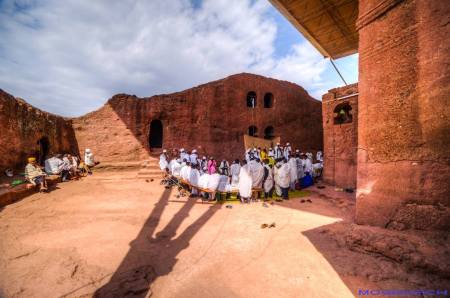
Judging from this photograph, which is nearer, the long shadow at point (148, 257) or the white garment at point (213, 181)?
the long shadow at point (148, 257)

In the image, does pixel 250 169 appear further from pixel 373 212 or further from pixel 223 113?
pixel 223 113

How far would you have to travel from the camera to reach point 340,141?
33.2 ft

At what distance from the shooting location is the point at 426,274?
97.3 inches

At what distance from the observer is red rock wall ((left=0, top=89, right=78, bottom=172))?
33.2 feet

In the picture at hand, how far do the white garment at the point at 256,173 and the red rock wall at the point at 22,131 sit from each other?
11331 mm

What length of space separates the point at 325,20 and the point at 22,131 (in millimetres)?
14795

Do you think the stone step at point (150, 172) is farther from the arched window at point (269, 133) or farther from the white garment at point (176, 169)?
the arched window at point (269, 133)

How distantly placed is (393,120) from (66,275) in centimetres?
557

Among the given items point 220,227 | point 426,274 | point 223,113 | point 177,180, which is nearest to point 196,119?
point 223,113

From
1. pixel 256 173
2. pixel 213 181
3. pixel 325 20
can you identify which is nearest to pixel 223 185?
pixel 213 181

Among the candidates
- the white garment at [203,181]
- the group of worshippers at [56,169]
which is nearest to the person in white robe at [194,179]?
the white garment at [203,181]

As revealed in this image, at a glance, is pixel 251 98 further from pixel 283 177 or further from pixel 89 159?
pixel 89 159

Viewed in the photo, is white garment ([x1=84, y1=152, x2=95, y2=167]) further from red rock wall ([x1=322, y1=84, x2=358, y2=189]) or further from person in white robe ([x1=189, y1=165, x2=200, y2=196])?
red rock wall ([x1=322, y1=84, x2=358, y2=189])

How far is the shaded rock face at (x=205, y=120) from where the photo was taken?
16469 mm
